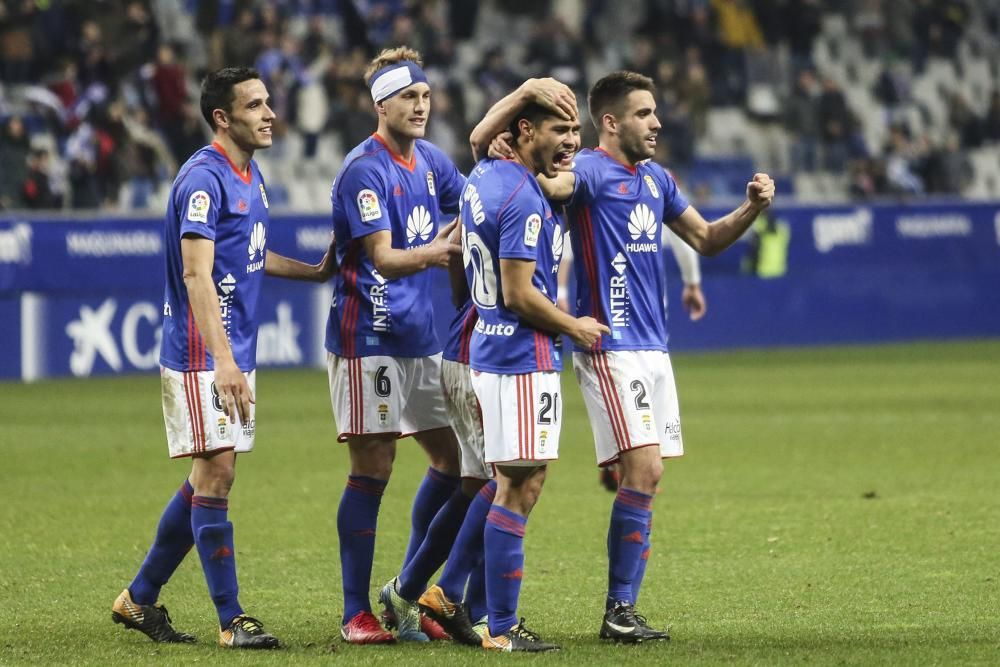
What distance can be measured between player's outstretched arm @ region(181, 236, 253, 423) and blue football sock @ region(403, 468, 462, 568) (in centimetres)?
103

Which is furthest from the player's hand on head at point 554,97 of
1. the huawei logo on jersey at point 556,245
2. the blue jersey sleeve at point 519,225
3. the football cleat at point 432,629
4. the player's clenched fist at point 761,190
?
the football cleat at point 432,629

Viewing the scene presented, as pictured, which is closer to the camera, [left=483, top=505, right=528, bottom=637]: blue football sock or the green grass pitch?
[left=483, top=505, right=528, bottom=637]: blue football sock

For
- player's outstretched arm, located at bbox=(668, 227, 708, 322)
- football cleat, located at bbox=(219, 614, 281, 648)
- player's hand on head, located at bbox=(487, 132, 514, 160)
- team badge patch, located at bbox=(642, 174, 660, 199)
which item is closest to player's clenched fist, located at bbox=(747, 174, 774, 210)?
team badge patch, located at bbox=(642, 174, 660, 199)

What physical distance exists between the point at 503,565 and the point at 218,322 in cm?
136

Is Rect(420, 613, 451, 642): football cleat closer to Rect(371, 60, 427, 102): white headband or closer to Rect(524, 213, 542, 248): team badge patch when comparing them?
Rect(524, 213, 542, 248): team badge patch

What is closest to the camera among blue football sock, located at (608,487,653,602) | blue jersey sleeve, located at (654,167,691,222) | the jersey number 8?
the jersey number 8

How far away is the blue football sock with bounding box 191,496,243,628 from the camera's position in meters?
6.47

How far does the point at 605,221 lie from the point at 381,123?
3.20 feet

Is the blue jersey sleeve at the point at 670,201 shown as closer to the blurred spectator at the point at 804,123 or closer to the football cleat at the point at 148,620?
the football cleat at the point at 148,620

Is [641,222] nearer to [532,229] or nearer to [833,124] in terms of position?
[532,229]

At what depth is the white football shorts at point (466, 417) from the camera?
6.65 m

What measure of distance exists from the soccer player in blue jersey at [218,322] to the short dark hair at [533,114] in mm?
1002

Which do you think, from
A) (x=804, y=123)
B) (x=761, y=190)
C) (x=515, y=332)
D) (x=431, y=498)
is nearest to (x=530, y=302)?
(x=515, y=332)

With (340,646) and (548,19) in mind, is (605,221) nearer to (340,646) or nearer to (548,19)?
(340,646)
